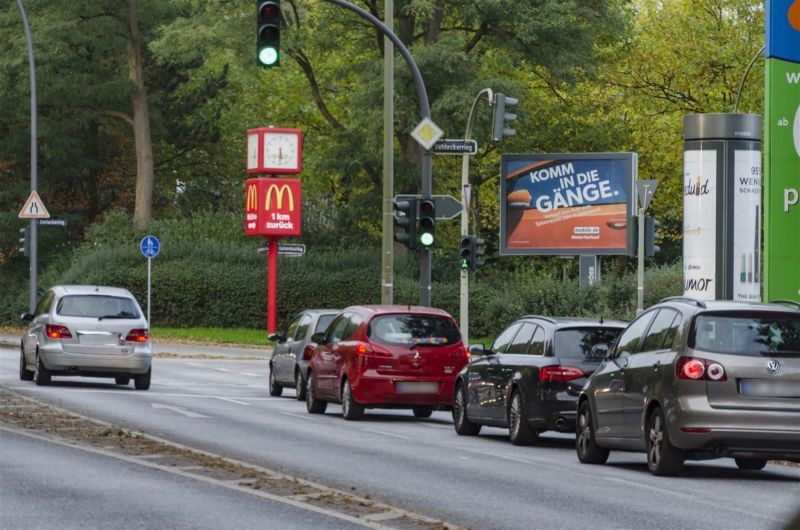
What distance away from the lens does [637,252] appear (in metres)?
34.9

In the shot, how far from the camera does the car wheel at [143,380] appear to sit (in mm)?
27969

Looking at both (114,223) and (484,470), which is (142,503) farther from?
(114,223)

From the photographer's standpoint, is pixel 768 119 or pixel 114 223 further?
pixel 114 223

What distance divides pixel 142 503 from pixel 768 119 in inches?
391

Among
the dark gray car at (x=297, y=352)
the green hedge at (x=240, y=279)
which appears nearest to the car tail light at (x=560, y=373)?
the dark gray car at (x=297, y=352)

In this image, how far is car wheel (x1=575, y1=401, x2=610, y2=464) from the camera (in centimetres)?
1650

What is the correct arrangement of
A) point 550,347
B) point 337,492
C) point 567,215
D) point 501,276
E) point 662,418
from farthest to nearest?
point 501,276 < point 567,215 < point 550,347 < point 662,418 < point 337,492

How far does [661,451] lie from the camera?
15000 mm

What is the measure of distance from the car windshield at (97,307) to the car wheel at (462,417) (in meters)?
8.33

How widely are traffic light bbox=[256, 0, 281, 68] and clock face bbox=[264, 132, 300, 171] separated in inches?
1108

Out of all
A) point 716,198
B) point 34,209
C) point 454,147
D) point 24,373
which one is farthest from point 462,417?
point 34,209

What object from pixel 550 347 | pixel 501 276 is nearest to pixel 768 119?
pixel 550 347

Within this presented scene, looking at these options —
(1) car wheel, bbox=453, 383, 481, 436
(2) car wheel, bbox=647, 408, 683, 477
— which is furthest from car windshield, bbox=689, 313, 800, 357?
(1) car wheel, bbox=453, 383, 481, 436

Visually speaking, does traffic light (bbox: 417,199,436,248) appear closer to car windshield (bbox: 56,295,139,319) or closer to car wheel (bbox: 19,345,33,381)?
car windshield (bbox: 56,295,139,319)
